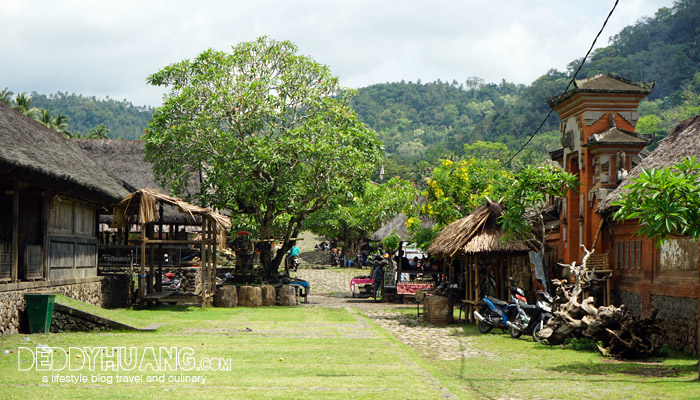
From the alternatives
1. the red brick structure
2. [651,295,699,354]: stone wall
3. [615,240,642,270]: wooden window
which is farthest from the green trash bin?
[615,240,642,270]: wooden window

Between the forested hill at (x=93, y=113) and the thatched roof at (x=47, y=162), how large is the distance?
4020 inches

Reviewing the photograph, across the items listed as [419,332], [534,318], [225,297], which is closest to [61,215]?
[225,297]

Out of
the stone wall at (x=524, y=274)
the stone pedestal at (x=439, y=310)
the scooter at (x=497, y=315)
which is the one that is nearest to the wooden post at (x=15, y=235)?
the stone pedestal at (x=439, y=310)

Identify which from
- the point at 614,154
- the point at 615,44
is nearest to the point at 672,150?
the point at 614,154

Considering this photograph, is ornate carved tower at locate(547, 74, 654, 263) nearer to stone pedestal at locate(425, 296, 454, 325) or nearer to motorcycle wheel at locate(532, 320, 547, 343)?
motorcycle wheel at locate(532, 320, 547, 343)

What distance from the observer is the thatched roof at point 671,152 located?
12523 mm

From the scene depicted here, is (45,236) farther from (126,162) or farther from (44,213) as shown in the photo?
(126,162)

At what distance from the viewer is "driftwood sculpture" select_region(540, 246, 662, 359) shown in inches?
431

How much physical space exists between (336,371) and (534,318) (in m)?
5.84

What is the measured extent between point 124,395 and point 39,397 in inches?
32.5

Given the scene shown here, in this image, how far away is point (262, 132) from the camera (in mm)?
22750

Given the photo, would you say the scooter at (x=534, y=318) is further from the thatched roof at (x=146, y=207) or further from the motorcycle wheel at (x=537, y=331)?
the thatched roof at (x=146, y=207)

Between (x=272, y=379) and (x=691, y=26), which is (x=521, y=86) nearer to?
(x=691, y=26)

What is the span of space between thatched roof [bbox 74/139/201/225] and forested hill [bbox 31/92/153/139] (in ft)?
297
